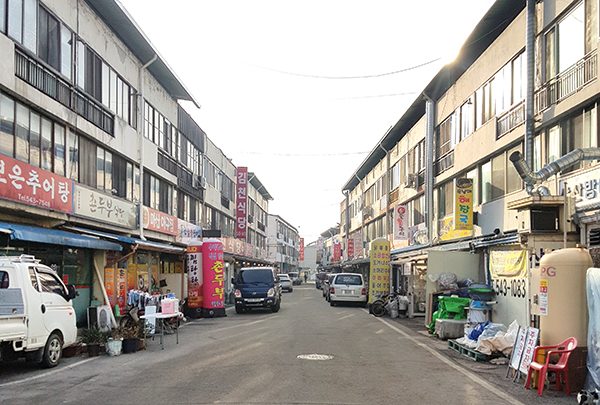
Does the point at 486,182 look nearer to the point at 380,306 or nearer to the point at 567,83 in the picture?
the point at 567,83

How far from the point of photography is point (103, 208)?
18.7 metres

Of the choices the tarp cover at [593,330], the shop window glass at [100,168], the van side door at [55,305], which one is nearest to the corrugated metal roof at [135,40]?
the shop window glass at [100,168]

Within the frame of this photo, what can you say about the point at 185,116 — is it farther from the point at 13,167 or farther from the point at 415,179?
the point at 13,167

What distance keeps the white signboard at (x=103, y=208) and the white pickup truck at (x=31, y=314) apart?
5416 millimetres

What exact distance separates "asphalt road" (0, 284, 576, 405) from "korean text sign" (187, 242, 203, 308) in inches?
297

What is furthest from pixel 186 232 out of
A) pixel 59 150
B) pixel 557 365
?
pixel 557 365

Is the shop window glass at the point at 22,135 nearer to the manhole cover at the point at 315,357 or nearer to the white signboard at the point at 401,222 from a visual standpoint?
the manhole cover at the point at 315,357

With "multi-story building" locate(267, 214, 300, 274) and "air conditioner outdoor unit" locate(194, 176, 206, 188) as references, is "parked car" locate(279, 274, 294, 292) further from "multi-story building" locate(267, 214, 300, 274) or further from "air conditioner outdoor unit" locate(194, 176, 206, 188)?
"multi-story building" locate(267, 214, 300, 274)

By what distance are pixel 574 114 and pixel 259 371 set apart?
9.97 m

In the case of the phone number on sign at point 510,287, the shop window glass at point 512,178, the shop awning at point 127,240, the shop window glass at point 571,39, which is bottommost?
the phone number on sign at point 510,287

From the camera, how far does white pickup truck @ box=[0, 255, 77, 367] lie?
9.83 metres

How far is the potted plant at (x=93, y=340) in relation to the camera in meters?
12.4

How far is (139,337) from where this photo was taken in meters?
13.5

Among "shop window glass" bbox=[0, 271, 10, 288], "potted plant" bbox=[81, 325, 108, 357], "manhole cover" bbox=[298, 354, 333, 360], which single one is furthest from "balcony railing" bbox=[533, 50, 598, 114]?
"shop window glass" bbox=[0, 271, 10, 288]
